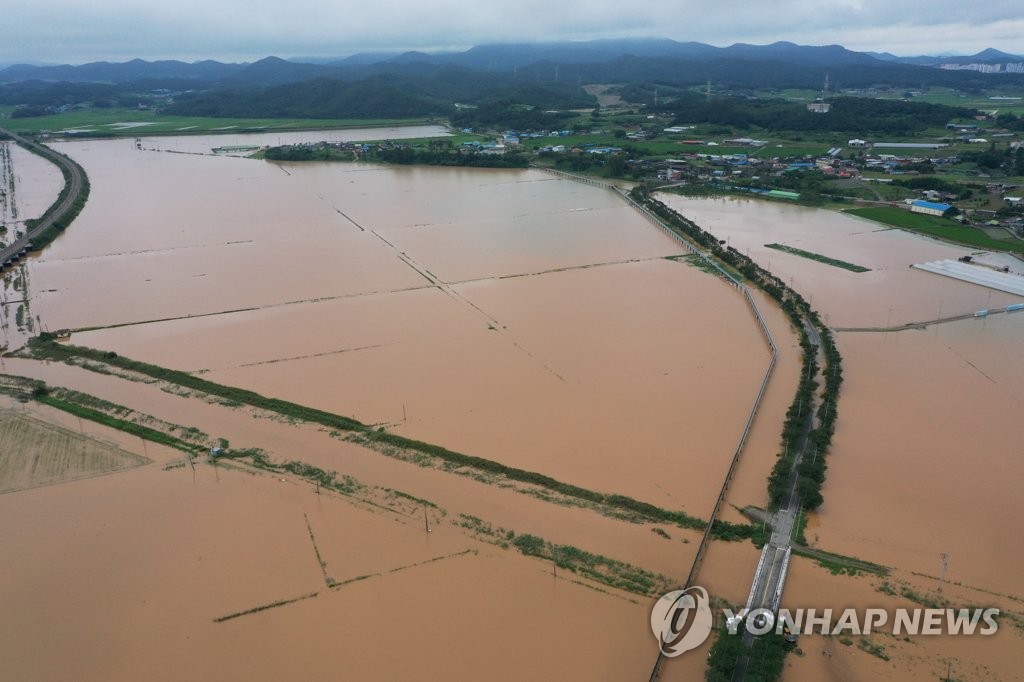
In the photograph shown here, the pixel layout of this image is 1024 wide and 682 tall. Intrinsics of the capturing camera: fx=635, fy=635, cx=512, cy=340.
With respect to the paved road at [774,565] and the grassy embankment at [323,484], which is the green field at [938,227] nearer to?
the paved road at [774,565]

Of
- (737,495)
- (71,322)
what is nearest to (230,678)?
(737,495)

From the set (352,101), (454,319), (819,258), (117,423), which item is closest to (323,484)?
(117,423)

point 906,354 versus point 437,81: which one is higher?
point 437,81

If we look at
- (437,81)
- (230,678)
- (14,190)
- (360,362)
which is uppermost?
(437,81)

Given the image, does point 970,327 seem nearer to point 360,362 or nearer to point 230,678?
point 360,362

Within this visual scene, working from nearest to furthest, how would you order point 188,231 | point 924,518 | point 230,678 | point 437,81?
1. point 230,678
2. point 924,518
3. point 188,231
4. point 437,81

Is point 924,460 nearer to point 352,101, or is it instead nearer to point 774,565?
point 774,565
